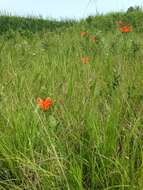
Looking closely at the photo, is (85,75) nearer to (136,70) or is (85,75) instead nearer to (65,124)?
(136,70)

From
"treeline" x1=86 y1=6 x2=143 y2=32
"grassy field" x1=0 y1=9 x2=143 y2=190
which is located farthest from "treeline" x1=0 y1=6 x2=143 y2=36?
"grassy field" x1=0 y1=9 x2=143 y2=190

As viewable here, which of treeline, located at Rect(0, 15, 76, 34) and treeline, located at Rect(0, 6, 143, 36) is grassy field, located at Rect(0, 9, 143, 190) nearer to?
treeline, located at Rect(0, 6, 143, 36)

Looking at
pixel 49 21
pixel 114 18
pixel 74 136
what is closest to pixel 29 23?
pixel 49 21

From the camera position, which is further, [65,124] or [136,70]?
[136,70]

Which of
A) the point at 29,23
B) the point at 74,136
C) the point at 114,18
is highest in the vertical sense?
the point at 29,23

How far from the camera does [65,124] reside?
2.19 metres

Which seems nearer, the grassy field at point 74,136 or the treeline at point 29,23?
the grassy field at point 74,136

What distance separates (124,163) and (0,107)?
0.80 meters

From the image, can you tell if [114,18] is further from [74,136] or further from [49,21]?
[74,136]

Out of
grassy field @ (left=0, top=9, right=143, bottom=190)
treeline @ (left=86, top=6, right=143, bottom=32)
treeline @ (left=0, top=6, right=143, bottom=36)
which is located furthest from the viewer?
treeline @ (left=0, top=6, right=143, bottom=36)

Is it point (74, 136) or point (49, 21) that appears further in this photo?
point (49, 21)

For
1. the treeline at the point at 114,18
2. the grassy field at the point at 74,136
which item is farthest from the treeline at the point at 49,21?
the grassy field at the point at 74,136

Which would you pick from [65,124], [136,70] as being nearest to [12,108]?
[65,124]

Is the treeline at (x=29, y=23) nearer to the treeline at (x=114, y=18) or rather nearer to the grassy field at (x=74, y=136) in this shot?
the treeline at (x=114, y=18)
